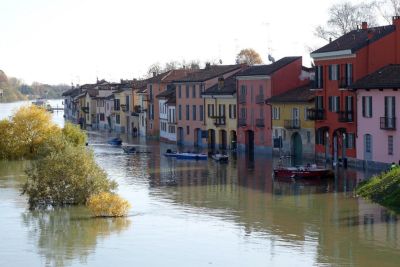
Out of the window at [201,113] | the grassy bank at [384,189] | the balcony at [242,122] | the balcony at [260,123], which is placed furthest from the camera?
the window at [201,113]

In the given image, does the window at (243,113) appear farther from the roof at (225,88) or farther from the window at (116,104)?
the window at (116,104)

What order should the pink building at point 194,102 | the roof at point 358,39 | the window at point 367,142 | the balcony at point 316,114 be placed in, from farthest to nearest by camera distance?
1. the pink building at point 194,102
2. the balcony at point 316,114
3. the roof at point 358,39
4. the window at point 367,142

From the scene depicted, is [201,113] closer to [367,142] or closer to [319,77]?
[319,77]

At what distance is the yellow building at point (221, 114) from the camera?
7650cm

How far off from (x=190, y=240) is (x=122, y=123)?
82596 mm

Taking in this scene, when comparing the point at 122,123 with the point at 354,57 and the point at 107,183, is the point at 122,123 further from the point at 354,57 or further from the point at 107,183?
the point at 107,183

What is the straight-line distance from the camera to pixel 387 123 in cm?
5231

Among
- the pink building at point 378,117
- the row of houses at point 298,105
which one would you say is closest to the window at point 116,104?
the row of houses at point 298,105

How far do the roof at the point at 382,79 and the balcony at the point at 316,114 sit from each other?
17.9 ft

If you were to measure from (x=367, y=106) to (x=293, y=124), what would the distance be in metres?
11.7

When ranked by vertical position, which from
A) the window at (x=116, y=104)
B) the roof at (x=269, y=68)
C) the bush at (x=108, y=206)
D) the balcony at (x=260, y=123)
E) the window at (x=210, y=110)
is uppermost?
the roof at (x=269, y=68)

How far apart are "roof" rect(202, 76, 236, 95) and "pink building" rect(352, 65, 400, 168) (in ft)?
70.3

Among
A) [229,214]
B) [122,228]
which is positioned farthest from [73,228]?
[229,214]

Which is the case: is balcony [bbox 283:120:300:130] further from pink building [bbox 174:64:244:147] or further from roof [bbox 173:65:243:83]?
roof [bbox 173:65:243:83]
